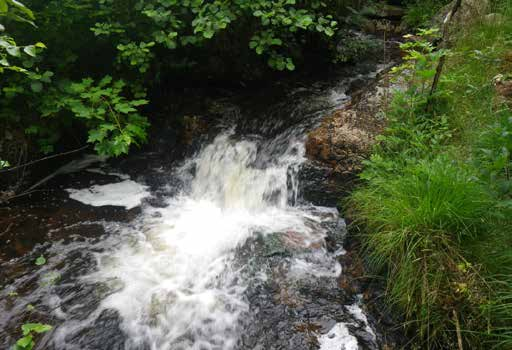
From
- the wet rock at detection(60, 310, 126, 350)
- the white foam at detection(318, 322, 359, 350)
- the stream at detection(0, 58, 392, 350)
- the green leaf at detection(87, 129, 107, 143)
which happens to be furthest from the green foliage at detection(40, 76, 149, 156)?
the white foam at detection(318, 322, 359, 350)

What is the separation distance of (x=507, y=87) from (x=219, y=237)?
10.8 feet

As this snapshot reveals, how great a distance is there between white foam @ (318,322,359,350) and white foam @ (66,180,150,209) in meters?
2.72

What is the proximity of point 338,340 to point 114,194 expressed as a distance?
10.5 feet

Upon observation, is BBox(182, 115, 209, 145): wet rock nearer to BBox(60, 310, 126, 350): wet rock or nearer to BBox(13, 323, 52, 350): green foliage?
BBox(60, 310, 126, 350): wet rock

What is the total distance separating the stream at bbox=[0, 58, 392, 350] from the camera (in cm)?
249

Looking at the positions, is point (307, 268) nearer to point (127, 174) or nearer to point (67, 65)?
point (127, 174)

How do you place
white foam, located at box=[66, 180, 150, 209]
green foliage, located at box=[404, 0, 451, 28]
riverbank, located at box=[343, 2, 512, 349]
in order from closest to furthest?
riverbank, located at box=[343, 2, 512, 349] → white foam, located at box=[66, 180, 150, 209] → green foliage, located at box=[404, 0, 451, 28]

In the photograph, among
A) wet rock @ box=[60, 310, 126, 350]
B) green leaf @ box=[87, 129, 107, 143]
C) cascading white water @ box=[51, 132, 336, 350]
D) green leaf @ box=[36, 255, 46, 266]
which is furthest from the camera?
green leaf @ box=[87, 129, 107, 143]

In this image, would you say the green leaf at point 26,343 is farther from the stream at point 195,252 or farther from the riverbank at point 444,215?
the riverbank at point 444,215

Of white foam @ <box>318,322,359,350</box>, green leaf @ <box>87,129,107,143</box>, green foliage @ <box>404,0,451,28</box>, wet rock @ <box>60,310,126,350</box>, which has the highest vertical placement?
green foliage @ <box>404,0,451,28</box>

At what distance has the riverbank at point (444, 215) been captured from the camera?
2012 mm

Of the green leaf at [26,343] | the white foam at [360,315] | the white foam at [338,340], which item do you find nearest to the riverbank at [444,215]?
the white foam at [360,315]

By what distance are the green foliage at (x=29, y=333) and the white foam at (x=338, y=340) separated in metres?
1.93

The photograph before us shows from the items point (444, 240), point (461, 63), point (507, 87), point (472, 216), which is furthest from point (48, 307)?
point (461, 63)
